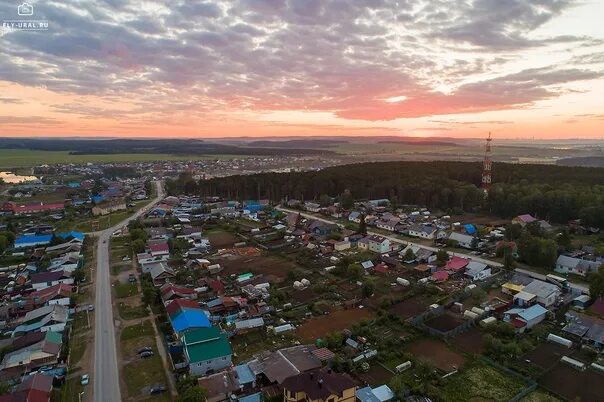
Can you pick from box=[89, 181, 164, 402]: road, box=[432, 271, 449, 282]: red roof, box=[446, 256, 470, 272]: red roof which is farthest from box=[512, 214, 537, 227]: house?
box=[89, 181, 164, 402]: road

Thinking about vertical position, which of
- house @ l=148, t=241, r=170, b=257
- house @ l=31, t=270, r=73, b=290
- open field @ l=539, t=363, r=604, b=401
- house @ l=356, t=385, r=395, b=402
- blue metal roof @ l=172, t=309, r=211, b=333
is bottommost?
open field @ l=539, t=363, r=604, b=401

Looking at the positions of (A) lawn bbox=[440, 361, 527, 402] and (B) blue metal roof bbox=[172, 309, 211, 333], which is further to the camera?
(B) blue metal roof bbox=[172, 309, 211, 333]

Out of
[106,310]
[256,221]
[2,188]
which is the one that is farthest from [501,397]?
[2,188]

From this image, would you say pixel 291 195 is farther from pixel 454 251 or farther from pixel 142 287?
pixel 142 287

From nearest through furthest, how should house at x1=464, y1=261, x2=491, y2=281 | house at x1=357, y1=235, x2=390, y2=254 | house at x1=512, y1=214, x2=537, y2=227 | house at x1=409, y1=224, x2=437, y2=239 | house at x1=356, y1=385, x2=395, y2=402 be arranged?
1. house at x1=356, y1=385, x2=395, y2=402
2. house at x1=464, y1=261, x2=491, y2=281
3. house at x1=357, y1=235, x2=390, y2=254
4. house at x1=409, y1=224, x2=437, y2=239
5. house at x1=512, y1=214, x2=537, y2=227

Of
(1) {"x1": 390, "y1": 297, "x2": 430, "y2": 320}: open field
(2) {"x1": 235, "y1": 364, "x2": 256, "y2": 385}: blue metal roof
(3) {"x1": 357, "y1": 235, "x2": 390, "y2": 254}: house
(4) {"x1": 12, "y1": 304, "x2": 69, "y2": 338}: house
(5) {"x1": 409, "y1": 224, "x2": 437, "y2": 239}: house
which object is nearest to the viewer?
(2) {"x1": 235, "y1": 364, "x2": 256, "y2": 385}: blue metal roof

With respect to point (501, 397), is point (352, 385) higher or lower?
higher

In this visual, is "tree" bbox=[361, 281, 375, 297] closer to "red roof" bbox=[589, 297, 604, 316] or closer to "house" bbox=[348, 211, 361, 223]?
"red roof" bbox=[589, 297, 604, 316]
